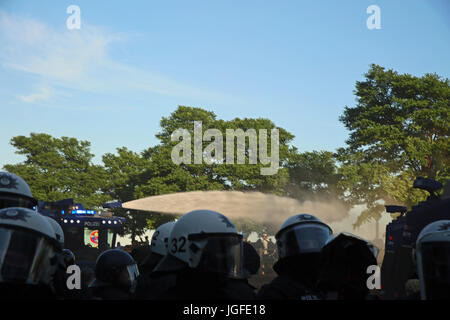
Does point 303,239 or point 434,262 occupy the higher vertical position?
point 303,239

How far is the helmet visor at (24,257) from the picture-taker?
4.46 m

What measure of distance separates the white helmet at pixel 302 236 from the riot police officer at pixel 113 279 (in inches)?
79.5

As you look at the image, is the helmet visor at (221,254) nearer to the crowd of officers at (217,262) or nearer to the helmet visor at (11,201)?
the crowd of officers at (217,262)

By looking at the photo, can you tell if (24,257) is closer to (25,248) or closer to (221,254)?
(25,248)

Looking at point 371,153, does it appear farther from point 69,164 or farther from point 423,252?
point 423,252

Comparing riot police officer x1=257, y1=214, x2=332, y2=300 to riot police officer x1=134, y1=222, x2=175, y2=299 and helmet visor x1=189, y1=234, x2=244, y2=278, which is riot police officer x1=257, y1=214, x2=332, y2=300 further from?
riot police officer x1=134, y1=222, x2=175, y2=299

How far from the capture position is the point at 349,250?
4.07 m

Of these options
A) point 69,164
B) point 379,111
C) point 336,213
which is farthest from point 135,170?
point 379,111

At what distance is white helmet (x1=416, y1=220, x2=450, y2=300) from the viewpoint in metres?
4.23

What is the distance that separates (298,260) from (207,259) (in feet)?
4.01
